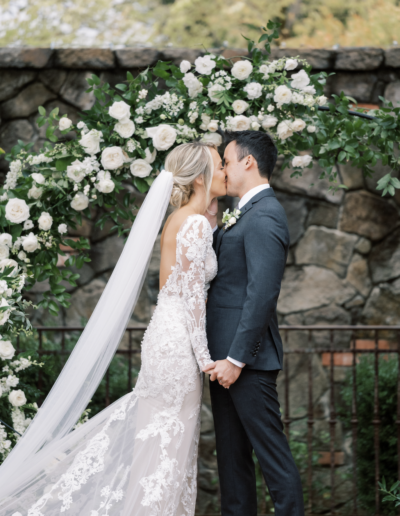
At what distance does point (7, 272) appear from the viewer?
2.78 metres

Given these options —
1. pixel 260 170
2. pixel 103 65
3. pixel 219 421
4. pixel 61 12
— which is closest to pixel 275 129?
pixel 260 170

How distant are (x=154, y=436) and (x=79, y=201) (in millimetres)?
1368

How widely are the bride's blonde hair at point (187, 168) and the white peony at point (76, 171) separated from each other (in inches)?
22.0

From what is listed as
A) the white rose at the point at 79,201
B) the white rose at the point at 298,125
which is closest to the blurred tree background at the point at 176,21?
the white rose at the point at 298,125

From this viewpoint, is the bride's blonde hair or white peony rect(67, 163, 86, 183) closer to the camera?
the bride's blonde hair

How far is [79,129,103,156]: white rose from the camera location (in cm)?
289

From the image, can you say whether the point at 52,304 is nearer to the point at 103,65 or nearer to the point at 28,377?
the point at 28,377

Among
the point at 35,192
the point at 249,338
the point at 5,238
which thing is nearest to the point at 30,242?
the point at 5,238

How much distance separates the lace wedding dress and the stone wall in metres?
2.49

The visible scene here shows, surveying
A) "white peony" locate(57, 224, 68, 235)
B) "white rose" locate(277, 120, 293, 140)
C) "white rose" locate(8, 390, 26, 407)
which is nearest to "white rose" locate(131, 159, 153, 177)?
"white peony" locate(57, 224, 68, 235)

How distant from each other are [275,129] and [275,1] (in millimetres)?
5310

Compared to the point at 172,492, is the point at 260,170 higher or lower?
higher

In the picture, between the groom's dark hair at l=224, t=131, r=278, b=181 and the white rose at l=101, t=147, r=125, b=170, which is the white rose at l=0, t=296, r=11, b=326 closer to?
the white rose at l=101, t=147, r=125, b=170

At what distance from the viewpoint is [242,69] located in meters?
2.85
